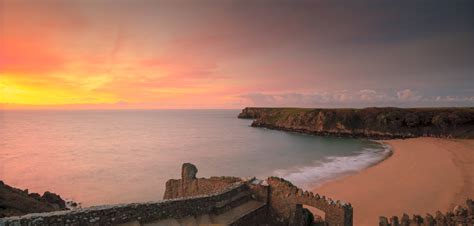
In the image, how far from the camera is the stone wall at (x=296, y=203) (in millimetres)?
12211

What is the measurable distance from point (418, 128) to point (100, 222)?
279 feet

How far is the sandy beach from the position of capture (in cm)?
2412

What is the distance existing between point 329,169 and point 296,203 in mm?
31412

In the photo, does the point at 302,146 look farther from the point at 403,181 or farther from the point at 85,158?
the point at 85,158

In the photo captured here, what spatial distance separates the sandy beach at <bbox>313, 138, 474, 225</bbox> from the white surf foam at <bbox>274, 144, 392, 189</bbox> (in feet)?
5.83

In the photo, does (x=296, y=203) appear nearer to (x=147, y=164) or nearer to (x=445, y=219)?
(x=445, y=219)

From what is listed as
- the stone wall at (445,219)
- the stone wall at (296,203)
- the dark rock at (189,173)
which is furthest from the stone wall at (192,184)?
the stone wall at (445,219)

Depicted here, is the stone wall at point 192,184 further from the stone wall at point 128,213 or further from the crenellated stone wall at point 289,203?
the stone wall at point 128,213

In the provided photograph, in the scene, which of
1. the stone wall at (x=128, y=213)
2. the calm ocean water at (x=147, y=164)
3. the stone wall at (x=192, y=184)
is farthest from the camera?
the calm ocean water at (x=147, y=164)

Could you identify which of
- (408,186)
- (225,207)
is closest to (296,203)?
(225,207)

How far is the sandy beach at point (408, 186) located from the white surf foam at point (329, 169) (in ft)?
5.83

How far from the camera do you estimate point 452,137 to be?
68.8m

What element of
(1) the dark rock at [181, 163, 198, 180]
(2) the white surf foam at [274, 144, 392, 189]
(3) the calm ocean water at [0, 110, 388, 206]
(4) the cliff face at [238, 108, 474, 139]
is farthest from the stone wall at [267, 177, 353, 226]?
(4) the cliff face at [238, 108, 474, 139]

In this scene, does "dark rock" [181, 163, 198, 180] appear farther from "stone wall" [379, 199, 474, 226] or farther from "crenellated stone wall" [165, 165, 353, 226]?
"stone wall" [379, 199, 474, 226]
